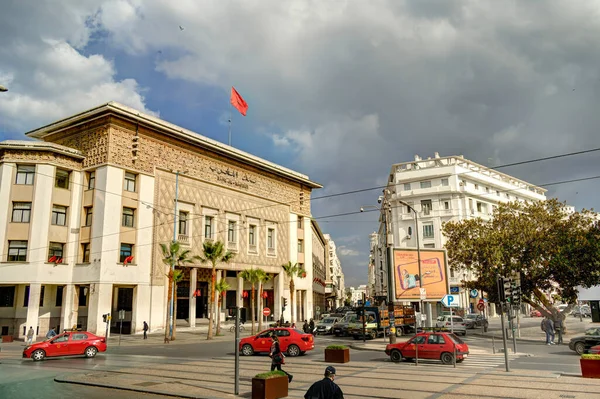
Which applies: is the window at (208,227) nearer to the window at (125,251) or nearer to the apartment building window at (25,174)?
the window at (125,251)

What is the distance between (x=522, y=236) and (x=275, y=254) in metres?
34.7

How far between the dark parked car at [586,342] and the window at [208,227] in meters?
39.0

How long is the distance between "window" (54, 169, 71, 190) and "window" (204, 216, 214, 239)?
50.6 ft

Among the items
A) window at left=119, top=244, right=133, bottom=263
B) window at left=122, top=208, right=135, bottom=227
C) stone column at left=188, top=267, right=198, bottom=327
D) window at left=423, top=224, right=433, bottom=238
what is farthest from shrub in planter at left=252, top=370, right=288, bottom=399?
window at left=423, top=224, right=433, bottom=238

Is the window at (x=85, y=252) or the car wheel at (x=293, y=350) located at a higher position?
the window at (x=85, y=252)

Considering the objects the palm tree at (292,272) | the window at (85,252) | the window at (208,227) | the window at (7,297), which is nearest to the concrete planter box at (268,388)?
the window at (85,252)

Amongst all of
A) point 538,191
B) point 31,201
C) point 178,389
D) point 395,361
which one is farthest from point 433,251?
point 538,191

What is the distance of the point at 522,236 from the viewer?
124ft

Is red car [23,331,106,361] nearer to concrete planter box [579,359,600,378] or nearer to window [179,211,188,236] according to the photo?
window [179,211,188,236]

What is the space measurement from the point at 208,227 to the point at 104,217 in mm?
13916

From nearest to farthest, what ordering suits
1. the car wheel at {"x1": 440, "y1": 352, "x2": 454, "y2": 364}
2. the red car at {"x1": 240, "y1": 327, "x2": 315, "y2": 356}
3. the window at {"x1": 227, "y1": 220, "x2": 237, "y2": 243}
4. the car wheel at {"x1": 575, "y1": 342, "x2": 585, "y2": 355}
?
the car wheel at {"x1": 440, "y1": 352, "x2": 454, "y2": 364}, the car wheel at {"x1": 575, "y1": 342, "x2": 585, "y2": 355}, the red car at {"x1": 240, "y1": 327, "x2": 315, "y2": 356}, the window at {"x1": 227, "y1": 220, "x2": 237, "y2": 243}

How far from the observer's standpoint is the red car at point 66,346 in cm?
2477

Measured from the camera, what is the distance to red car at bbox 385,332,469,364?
2105 centimetres

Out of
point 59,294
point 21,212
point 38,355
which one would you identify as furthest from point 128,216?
point 38,355
